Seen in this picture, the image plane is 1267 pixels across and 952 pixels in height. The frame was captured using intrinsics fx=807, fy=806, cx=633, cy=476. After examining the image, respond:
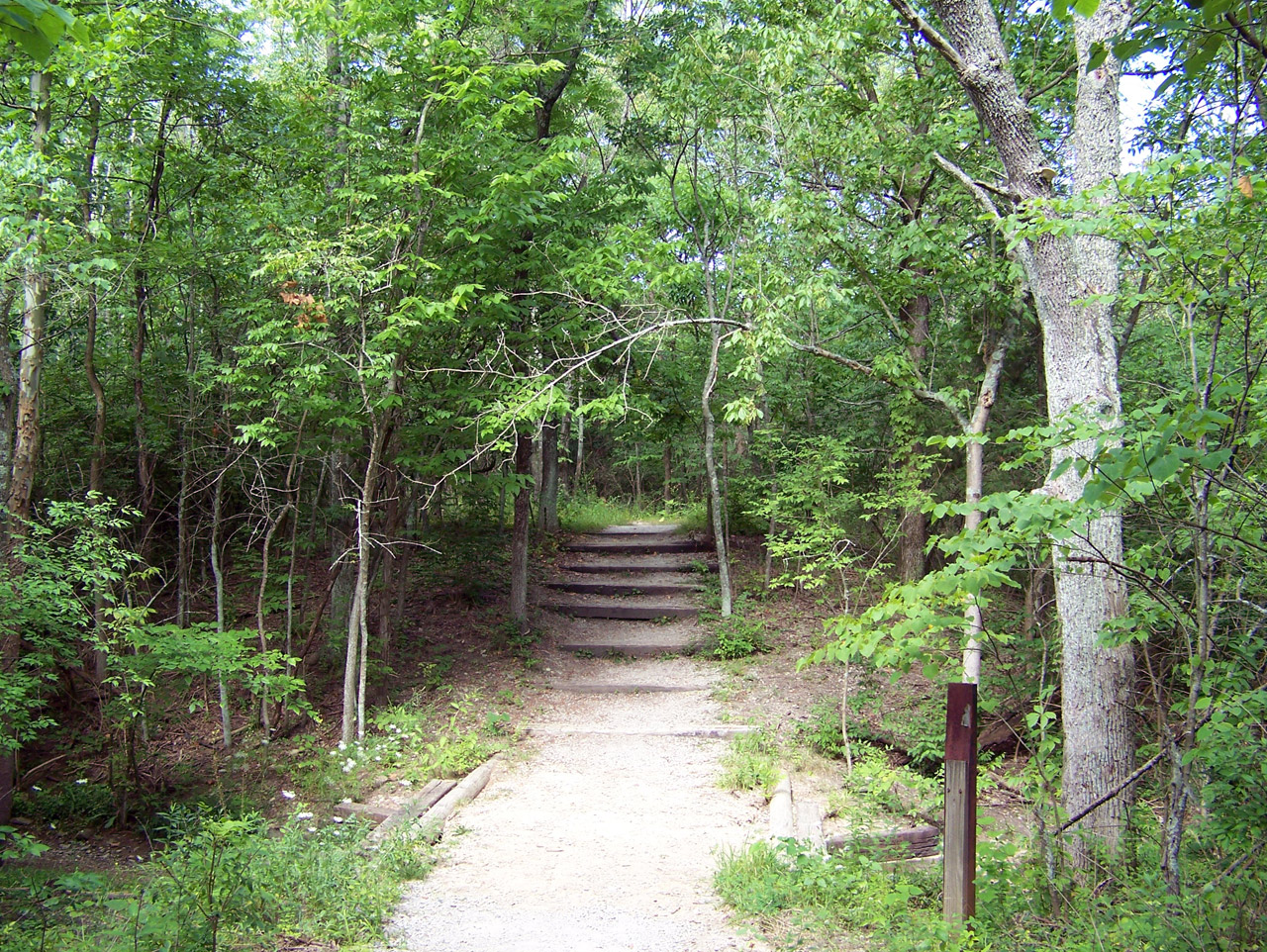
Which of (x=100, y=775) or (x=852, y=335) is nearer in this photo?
(x=100, y=775)

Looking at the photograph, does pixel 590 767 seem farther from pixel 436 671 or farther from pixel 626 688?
pixel 436 671

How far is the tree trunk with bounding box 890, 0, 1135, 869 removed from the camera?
15.0 feet

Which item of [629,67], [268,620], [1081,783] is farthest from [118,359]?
[1081,783]

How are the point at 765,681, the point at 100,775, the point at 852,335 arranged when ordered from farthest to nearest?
the point at 852,335
the point at 765,681
the point at 100,775

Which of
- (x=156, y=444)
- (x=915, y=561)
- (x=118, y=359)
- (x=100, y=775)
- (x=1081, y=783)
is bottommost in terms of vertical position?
(x=100, y=775)

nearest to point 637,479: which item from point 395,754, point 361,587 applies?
point 361,587

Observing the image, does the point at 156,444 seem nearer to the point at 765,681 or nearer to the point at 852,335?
the point at 765,681

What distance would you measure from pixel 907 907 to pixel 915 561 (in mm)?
6210

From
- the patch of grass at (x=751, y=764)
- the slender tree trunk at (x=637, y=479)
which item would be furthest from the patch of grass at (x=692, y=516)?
the patch of grass at (x=751, y=764)

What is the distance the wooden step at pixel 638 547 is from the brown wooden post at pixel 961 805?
11.1 metres

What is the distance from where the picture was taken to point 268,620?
33.8ft

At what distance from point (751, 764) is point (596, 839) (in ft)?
5.51

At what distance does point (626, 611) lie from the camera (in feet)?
39.1

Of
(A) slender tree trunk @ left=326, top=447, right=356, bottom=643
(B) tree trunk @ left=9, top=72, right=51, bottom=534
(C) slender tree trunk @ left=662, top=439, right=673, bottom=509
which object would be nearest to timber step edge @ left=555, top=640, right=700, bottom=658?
(A) slender tree trunk @ left=326, top=447, right=356, bottom=643
